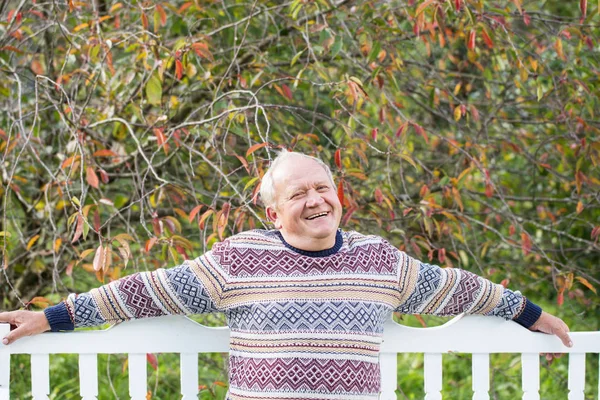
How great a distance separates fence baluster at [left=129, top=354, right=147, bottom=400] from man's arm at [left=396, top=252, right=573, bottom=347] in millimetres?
746

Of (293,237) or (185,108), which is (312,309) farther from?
(185,108)

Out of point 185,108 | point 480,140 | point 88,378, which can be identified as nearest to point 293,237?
point 88,378

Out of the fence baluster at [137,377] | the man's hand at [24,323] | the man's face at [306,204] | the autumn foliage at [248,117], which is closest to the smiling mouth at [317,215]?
the man's face at [306,204]

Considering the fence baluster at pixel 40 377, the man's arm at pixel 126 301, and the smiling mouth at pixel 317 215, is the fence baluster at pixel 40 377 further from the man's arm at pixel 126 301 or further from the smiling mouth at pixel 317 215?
the smiling mouth at pixel 317 215

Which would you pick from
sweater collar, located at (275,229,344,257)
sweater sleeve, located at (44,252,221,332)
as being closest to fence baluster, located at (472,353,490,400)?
sweater collar, located at (275,229,344,257)

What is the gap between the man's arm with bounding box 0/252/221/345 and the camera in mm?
2111

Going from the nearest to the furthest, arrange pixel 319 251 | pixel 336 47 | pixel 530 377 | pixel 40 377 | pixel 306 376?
pixel 306 376
pixel 319 251
pixel 40 377
pixel 530 377
pixel 336 47

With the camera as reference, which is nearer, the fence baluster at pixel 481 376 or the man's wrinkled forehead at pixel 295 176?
the man's wrinkled forehead at pixel 295 176

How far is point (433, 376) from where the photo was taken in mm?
2395

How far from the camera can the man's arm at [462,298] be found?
2.24m

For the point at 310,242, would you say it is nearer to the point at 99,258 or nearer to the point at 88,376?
the point at 99,258

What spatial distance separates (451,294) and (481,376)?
31 centimetres

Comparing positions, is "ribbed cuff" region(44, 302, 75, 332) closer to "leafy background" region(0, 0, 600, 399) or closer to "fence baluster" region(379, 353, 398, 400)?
"leafy background" region(0, 0, 600, 399)

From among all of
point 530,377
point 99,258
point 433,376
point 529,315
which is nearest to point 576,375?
point 530,377
